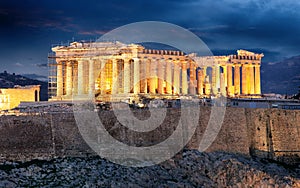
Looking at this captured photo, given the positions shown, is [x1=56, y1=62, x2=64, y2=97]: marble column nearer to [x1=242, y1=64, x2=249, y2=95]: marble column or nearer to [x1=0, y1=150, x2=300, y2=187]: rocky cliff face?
[x1=242, y1=64, x2=249, y2=95]: marble column

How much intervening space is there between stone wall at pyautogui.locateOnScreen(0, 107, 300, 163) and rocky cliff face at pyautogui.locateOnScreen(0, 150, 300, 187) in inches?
59.2

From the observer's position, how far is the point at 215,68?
80812 mm

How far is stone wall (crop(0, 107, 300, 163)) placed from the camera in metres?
41.5

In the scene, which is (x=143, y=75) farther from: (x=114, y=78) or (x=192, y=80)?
(x=192, y=80)

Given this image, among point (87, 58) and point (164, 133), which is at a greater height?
point (87, 58)

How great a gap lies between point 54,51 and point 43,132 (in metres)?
31.0

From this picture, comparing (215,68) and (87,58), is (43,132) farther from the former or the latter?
(215,68)

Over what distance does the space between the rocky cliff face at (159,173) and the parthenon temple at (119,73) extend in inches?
925

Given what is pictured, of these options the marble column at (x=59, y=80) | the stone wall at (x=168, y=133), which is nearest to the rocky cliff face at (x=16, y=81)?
the marble column at (x=59, y=80)

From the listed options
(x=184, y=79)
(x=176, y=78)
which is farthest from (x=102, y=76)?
(x=184, y=79)

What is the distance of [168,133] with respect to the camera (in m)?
47.2

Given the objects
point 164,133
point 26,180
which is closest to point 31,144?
point 26,180

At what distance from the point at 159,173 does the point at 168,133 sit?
6.82 meters

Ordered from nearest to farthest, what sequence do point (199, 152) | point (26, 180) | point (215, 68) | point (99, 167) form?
point (26, 180), point (99, 167), point (199, 152), point (215, 68)
